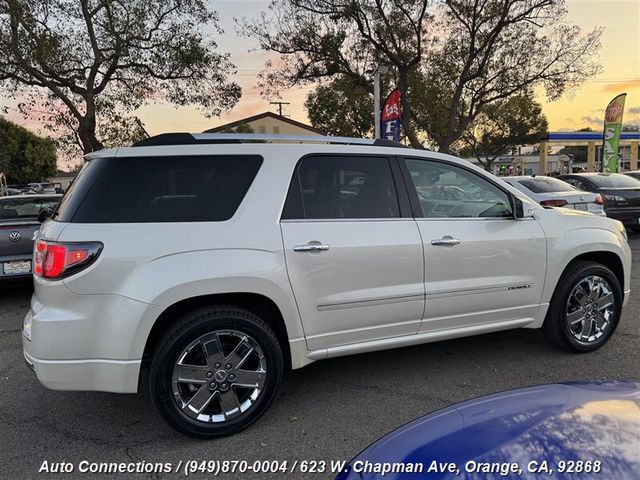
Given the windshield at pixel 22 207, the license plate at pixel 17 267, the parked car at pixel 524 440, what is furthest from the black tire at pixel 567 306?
the windshield at pixel 22 207

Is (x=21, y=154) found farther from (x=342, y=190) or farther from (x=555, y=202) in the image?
(x=342, y=190)

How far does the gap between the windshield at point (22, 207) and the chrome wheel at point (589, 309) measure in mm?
6989

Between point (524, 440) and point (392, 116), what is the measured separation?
13.9m

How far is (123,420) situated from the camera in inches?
127

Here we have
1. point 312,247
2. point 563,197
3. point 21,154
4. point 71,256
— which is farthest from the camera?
point 21,154

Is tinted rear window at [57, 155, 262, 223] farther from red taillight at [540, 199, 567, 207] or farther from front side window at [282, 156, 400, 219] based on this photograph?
red taillight at [540, 199, 567, 207]

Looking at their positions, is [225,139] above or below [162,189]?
above

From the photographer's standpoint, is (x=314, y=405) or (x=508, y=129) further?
(x=508, y=129)

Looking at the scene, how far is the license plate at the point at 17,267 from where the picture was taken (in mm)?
5941

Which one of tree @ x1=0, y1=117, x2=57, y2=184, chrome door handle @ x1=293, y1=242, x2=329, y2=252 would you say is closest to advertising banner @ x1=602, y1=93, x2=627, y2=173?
chrome door handle @ x1=293, y1=242, x2=329, y2=252

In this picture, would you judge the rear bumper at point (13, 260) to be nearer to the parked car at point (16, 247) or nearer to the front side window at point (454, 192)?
the parked car at point (16, 247)

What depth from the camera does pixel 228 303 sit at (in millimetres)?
3023

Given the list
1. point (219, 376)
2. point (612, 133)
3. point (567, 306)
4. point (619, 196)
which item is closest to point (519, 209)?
point (567, 306)

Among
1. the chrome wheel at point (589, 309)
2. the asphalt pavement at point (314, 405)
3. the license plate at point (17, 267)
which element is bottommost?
the asphalt pavement at point (314, 405)
